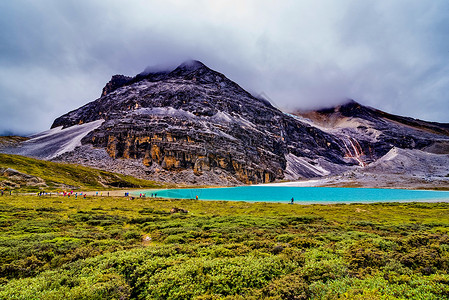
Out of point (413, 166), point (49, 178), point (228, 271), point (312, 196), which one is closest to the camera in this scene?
point (228, 271)

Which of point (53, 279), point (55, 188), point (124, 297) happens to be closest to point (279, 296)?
point (124, 297)

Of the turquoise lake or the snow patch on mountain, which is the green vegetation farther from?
the snow patch on mountain

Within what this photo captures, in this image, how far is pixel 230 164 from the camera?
187125 millimetres

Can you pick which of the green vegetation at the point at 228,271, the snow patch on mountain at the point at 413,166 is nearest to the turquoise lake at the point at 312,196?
the green vegetation at the point at 228,271

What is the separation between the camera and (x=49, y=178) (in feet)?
298

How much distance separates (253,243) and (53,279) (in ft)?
34.3

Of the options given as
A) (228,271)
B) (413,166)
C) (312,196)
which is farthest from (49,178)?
(413,166)

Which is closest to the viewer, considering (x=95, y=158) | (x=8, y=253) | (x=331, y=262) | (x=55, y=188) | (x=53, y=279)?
(x=53, y=279)

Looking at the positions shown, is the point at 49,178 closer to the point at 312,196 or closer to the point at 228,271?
the point at 312,196

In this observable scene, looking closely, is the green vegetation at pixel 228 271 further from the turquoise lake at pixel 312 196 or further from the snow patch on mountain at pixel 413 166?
the snow patch on mountain at pixel 413 166

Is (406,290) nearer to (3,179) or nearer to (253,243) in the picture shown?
(253,243)

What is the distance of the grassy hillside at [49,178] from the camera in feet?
257

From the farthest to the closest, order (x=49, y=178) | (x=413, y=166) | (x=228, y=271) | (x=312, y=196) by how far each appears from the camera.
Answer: (x=413, y=166), (x=49, y=178), (x=312, y=196), (x=228, y=271)

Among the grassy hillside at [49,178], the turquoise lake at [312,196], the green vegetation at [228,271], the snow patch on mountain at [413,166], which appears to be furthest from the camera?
the snow patch on mountain at [413,166]
